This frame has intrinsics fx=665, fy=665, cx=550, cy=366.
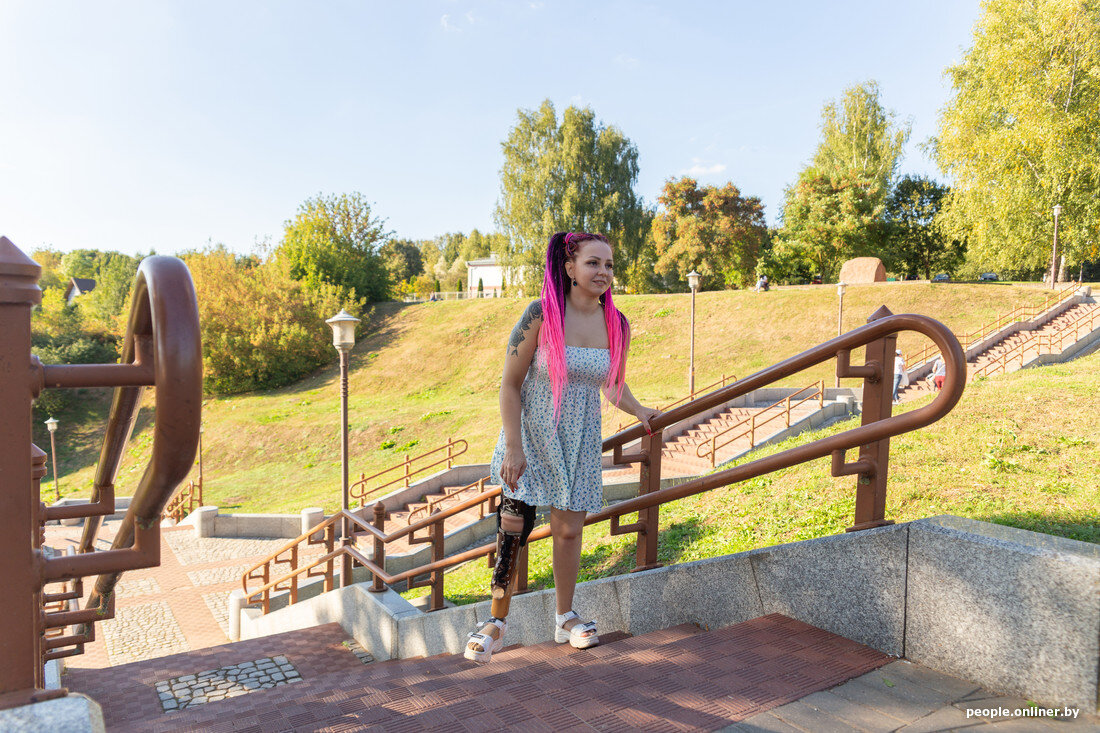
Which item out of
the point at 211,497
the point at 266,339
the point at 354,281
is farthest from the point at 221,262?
the point at 211,497

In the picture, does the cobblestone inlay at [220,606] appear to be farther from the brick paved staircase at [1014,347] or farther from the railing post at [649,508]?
the brick paved staircase at [1014,347]

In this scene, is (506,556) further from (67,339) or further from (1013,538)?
(67,339)

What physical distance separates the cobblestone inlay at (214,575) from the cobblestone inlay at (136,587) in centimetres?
61

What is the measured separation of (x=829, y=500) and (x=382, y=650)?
12.4ft

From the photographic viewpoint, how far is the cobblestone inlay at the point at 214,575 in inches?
500

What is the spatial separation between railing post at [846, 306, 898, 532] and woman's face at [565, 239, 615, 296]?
3.69ft

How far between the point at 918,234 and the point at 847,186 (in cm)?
765

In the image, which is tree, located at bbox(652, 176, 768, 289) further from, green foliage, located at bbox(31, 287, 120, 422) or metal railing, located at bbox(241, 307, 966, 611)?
metal railing, located at bbox(241, 307, 966, 611)

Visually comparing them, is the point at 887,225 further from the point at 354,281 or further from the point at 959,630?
the point at 959,630

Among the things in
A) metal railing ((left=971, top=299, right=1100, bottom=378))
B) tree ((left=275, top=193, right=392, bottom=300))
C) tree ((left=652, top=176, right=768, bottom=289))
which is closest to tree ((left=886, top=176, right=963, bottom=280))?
tree ((left=652, top=176, right=768, bottom=289))

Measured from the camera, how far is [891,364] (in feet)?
9.05

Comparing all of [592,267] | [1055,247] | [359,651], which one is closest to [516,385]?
[592,267]

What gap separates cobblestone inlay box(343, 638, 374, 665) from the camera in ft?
17.8

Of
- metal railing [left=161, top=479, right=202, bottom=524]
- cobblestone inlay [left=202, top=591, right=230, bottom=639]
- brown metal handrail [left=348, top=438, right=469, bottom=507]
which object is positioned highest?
brown metal handrail [left=348, top=438, right=469, bottom=507]
